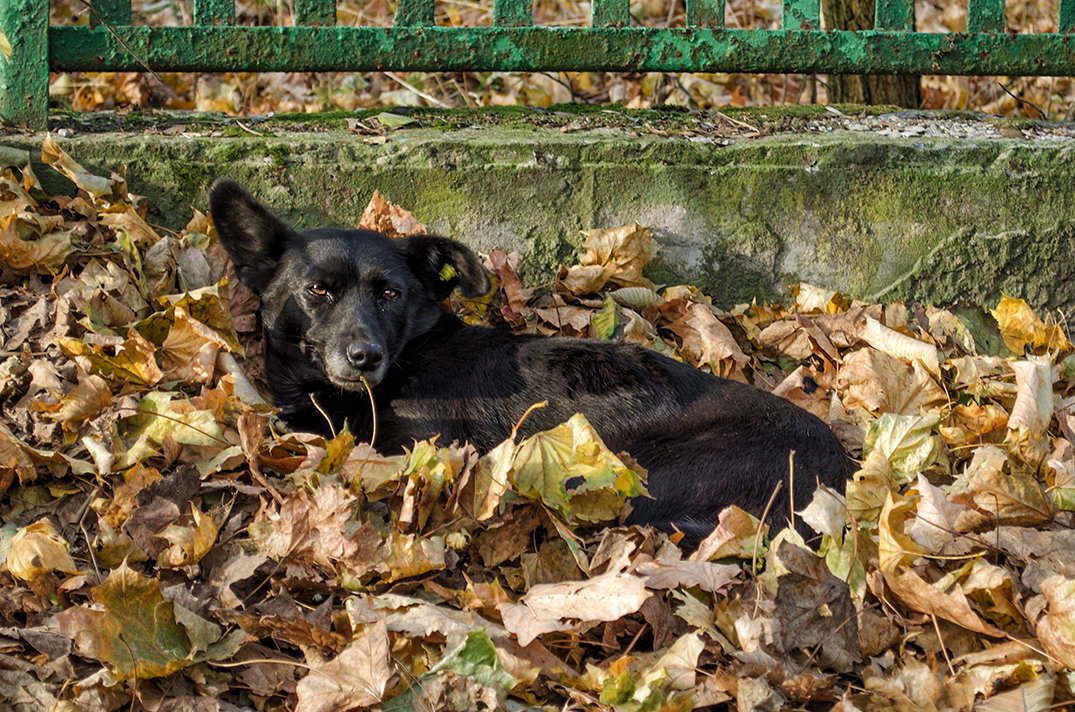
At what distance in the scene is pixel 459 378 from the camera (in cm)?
→ 357

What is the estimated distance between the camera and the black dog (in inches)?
125

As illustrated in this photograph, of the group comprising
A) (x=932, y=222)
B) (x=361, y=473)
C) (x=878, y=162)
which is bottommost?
(x=361, y=473)

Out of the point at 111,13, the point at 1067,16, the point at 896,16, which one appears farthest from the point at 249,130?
the point at 1067,16

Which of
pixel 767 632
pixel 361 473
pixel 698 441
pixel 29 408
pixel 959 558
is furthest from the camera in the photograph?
pixel 698 441

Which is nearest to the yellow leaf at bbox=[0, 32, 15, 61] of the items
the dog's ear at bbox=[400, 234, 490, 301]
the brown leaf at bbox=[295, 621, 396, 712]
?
the dog's ear at bbox=[400, 234, 490, 301]

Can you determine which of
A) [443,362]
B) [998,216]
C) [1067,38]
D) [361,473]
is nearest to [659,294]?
[443,362]

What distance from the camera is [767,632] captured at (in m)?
2.24

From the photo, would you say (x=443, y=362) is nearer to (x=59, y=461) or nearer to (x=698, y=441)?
(x=698, y=441)

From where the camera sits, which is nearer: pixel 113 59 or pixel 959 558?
pixel 959 558

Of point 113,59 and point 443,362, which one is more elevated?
→ point 113,59

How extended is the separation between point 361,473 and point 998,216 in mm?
3252

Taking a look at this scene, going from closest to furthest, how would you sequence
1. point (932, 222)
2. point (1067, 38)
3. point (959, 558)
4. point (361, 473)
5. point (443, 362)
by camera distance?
point (959, 558)
point (361, 473)
point (443, 362)
point (932, 222)
point (1067, 38)

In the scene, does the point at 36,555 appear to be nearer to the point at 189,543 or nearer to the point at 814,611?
the point at 189,543

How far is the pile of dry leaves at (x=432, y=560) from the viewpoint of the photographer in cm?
213
